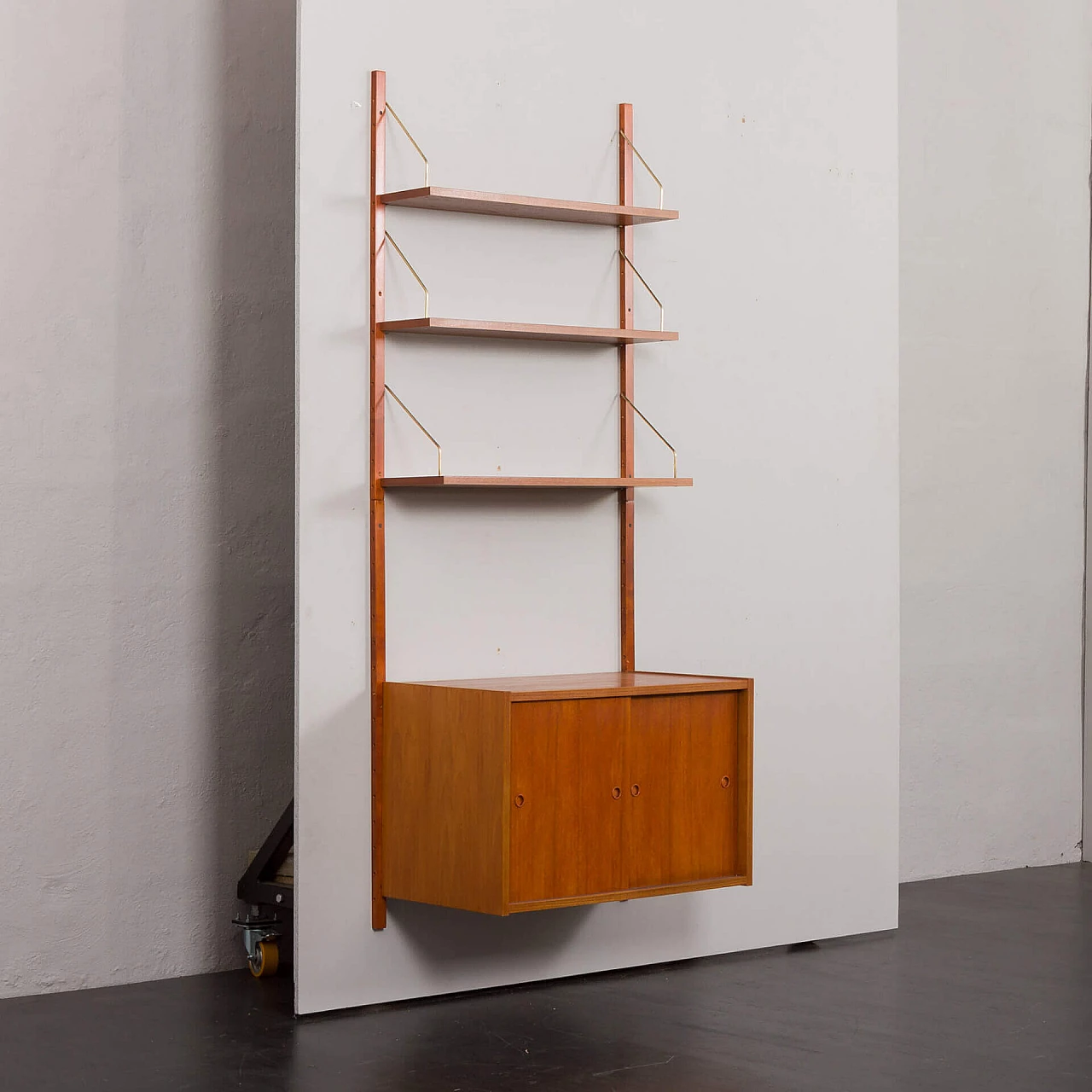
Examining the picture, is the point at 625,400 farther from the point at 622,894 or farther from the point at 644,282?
the point at 622,894

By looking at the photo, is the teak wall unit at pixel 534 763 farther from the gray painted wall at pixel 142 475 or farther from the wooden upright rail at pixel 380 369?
the gray painted wall at pixel 142 475

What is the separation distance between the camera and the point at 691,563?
14.4 ft

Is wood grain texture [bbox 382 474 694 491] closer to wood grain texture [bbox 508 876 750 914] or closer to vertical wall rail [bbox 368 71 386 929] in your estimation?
vertical wall rail [bbox 368 71 386 929]

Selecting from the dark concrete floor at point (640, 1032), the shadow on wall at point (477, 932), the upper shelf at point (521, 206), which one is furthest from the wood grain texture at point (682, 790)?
the upper shelf at point (521, 206)

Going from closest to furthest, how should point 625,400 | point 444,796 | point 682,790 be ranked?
point 444,796 < point 682,790 < point 625,400

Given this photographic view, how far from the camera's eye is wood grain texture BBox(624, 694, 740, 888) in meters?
3.74

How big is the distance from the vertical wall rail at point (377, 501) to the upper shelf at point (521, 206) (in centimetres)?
12

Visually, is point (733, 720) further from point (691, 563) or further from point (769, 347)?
point (769, 347)

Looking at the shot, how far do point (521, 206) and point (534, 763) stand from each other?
4.63 feet

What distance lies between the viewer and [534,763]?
3553 millimetres

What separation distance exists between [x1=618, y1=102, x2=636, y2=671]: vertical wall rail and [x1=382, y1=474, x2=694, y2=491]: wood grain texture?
9 centimetres

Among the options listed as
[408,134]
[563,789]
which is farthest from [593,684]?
[408,134]

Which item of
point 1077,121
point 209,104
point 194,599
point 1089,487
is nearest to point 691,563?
point 194,599

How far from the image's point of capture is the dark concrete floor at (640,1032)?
3240mm
